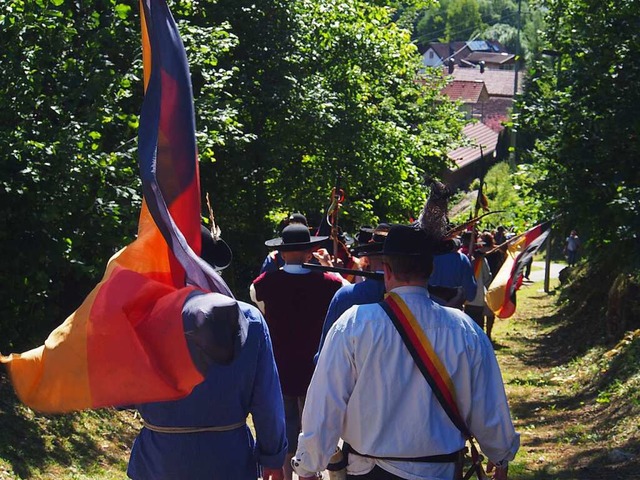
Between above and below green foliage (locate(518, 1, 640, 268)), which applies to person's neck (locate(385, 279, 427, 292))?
above

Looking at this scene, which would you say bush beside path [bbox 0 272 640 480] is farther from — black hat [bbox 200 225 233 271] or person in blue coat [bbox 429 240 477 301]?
black hat [bbox 200 225 233 271]

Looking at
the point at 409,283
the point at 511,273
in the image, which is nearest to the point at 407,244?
the point at 409,283

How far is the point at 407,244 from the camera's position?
4719mm

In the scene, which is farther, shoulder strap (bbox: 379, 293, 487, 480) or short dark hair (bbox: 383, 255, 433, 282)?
short dark hair (bbox: 383, 255, 433, 282)

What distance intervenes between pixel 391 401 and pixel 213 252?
1734 millimetres

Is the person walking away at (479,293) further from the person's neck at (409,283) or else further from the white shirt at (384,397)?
the white shirt at (384,397)

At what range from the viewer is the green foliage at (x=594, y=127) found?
12359 mm

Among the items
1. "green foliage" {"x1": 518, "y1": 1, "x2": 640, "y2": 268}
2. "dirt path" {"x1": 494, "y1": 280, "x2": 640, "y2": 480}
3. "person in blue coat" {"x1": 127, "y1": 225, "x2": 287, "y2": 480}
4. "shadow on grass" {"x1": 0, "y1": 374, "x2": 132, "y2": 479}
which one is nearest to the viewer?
"person in blue coat" {"x1": 127, "y1": 225, "x2": 287, "y2": 480}

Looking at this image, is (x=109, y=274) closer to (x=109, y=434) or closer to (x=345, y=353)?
(x=345, y=353)

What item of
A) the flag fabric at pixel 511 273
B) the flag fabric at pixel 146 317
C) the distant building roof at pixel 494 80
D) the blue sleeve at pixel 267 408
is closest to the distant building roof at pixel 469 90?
the distant building roof at pixel 494 80

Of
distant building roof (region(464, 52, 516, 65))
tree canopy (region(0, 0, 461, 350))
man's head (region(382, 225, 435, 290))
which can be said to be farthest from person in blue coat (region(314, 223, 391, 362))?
distant building roof (region(464, 52, 516, 65))

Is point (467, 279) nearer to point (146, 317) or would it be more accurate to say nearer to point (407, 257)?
point (407, 257)

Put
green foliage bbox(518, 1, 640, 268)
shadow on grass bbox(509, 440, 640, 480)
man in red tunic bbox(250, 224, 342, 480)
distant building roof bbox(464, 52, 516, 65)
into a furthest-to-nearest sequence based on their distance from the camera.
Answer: distant building roof bbox(464, 52, 516, 65) < green foliage bbox(518, 1, 640, 268) < shadow on grass bbox(509, 440, 640, 480) < man in red tunic bbox(250, 224, 342, 480)

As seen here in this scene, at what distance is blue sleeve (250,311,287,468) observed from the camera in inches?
196
